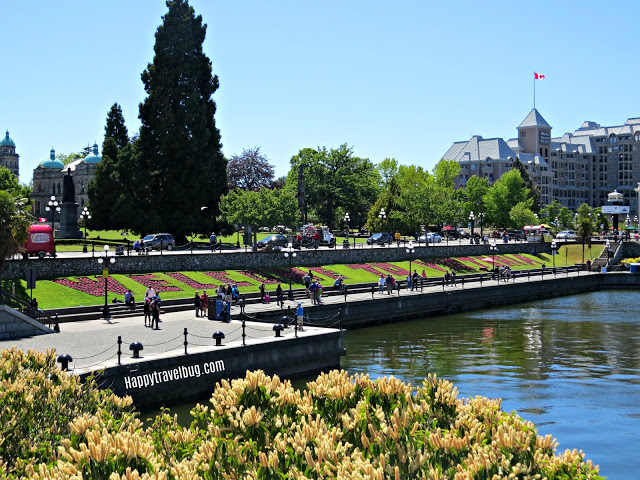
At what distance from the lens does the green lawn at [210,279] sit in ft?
142

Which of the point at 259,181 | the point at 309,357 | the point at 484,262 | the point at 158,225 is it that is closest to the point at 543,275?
the point at 484,262

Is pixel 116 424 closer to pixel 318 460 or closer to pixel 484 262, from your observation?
pixel 318 460

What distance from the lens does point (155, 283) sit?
49.1m

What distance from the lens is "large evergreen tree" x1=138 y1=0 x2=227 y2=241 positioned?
67188 mm

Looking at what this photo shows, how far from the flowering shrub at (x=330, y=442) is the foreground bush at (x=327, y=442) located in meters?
0.02

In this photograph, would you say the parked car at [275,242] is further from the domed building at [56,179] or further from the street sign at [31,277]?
the domed building at [56,179]

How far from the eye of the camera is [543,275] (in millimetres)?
76688

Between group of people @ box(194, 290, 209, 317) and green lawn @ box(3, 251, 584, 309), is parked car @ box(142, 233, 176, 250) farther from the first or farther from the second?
group of people @ box(194, 290, 209, 317)

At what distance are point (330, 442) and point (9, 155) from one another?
174373 millimetres

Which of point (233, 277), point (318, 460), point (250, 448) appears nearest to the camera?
point (318, 460)

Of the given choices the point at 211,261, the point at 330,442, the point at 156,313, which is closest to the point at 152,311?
the point at 156,313

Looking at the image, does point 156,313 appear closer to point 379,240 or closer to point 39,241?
point 39,241

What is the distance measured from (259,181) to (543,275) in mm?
66134

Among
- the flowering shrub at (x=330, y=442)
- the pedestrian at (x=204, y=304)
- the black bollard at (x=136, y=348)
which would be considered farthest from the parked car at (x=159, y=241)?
the flowering shrub at (x=330, y=442)
